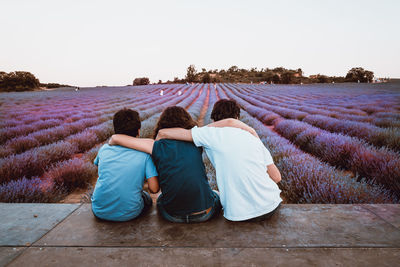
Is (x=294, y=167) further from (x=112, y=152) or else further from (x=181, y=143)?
(x=112, y=152)

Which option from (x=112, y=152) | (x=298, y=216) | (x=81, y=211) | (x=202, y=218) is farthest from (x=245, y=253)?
(x=81, y=211)

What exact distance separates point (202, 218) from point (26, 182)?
2097 millimetres

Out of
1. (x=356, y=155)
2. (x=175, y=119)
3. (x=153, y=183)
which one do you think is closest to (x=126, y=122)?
(x=175, y=119)

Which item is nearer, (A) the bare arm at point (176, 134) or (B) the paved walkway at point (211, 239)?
(B) the paved walkway at point (211, 239)

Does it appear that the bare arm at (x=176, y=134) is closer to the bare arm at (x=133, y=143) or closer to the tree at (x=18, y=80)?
the bare arm at (x=133, y=143)

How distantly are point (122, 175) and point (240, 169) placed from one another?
85cm

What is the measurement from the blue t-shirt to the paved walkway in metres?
0.16

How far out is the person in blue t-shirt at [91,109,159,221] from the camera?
150 centimetres

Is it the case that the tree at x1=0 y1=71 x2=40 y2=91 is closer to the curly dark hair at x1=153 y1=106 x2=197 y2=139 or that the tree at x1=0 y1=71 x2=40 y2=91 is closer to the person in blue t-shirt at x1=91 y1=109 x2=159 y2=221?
the person in blue t-shirt at x1=91 y1=109 x2=159 y2=221

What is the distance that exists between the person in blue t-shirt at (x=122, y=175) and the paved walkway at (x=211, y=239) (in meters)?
0.16

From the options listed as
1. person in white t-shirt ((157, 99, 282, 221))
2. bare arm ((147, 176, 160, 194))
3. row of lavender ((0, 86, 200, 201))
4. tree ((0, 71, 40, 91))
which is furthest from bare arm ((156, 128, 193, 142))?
tree ((0, 71, 40, 91))

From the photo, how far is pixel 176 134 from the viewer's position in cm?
146

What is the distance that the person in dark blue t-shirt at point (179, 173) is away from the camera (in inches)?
55.9

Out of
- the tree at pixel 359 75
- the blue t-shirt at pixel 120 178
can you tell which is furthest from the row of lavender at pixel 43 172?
the tree at pixel 359 75
